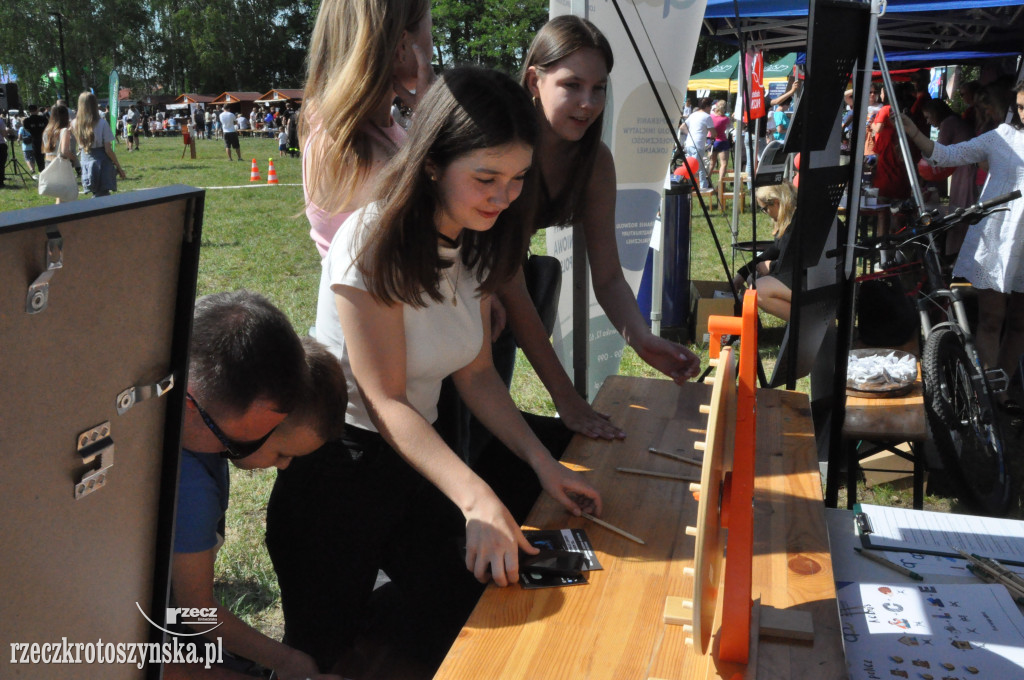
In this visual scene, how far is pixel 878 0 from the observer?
6.88 feet

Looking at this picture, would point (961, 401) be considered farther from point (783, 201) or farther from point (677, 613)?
point (677, 613)

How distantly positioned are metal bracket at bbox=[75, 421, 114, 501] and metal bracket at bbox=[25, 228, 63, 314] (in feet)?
0.50

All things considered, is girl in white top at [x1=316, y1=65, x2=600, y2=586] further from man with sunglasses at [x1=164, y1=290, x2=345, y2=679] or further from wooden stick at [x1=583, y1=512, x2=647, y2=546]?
man with sunglasses at [x1=164, y1=290, x2=345, y2=679]

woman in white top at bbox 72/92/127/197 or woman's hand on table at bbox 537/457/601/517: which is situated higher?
woman in white top at bbox 72/92/127/197

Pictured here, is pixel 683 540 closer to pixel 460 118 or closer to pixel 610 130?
pixel 460 118

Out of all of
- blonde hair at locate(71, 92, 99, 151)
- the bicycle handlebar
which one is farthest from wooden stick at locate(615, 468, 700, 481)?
blonde hair at locate(71, 92, 99, 151)

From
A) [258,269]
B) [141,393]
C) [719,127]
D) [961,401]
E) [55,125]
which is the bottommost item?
[258,269]

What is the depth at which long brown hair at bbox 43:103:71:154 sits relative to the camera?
1054 cm

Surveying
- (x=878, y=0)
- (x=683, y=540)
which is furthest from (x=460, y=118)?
(x=878, y=0)

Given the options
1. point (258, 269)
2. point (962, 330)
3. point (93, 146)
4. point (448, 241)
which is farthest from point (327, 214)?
point (93, 146)

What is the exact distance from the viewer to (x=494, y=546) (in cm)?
127

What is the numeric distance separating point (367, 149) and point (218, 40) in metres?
61.7

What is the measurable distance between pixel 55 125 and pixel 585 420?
10976mm

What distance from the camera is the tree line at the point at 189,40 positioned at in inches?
517
